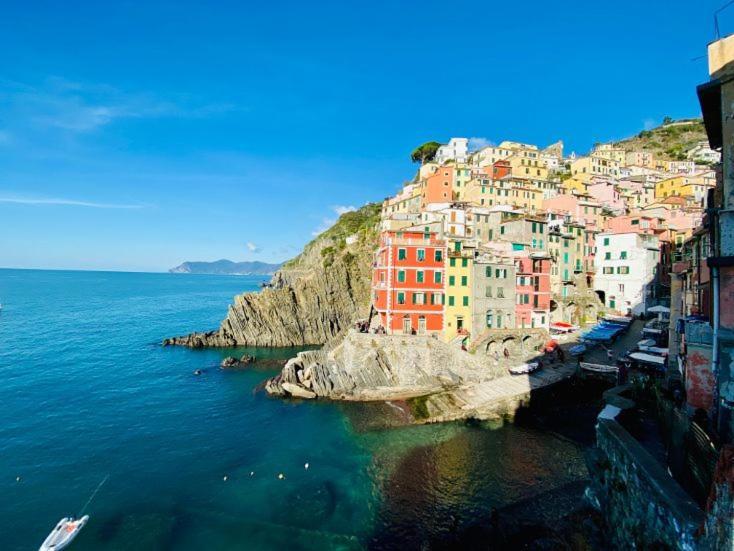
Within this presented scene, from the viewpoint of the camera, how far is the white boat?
21.3 meters

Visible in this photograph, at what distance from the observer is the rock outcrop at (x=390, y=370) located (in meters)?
43.0

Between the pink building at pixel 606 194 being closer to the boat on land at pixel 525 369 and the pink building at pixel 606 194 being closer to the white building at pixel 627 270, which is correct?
the white building at pixel 627 270

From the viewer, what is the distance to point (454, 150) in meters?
112

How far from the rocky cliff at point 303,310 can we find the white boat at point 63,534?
49.6 metres

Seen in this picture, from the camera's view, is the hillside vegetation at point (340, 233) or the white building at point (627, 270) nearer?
the white building at point (627, 270)

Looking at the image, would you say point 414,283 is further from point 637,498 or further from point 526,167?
point 526,167

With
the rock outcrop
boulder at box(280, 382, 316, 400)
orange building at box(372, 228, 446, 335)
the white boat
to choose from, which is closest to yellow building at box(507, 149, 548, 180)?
orange building at box(372, 228, 446, 335)

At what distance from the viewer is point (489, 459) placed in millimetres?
29969

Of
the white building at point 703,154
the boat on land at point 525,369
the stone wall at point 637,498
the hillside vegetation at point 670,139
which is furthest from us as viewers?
the hillside vegetation at point 670,139

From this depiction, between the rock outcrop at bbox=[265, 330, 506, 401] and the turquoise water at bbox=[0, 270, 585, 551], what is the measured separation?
8.78 ft

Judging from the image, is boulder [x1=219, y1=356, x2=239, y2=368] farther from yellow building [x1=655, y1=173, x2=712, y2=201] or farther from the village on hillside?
yellow building [x1=655, y1=173, x2=712, y2=201]

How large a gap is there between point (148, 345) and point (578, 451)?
6962 cm

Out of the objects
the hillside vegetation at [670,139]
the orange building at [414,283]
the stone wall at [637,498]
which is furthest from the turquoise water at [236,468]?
the hillside vegetation at [670,139]

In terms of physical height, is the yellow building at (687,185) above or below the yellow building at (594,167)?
below
